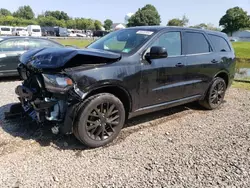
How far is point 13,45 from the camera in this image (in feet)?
28.2

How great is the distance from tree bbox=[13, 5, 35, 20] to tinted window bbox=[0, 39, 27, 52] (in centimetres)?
12221

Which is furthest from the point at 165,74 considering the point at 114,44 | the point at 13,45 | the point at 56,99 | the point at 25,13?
the point at 25,13

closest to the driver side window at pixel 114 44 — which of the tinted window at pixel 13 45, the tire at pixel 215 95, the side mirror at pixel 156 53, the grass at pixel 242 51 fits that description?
the side mirror at pixel 156 53

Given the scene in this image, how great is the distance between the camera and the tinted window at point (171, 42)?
4594mm

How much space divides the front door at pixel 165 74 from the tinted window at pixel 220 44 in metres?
1.24

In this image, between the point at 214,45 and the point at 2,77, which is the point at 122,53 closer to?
the point at 214,45

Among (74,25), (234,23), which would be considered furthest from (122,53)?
(74,25)

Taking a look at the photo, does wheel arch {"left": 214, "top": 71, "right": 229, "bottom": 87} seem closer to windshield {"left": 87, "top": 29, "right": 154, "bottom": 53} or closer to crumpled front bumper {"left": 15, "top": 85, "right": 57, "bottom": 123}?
windshield {"left": 87, "top": 29, "right": 154, "bottom": 53}

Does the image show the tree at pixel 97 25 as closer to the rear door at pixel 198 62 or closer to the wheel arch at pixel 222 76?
the wheel arch at pixel 222 76

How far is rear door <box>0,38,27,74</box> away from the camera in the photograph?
827cm

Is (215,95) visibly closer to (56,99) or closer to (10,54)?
(56,99)

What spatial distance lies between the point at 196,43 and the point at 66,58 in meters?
2.90

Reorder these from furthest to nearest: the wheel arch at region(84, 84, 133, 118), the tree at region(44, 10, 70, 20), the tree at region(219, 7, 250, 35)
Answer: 1. the tree at region(44, 10, 70, 20)
2. the tree at region(219, 7, 250, 35)
3. the wheel arch at region(84, 84, 133, 118)

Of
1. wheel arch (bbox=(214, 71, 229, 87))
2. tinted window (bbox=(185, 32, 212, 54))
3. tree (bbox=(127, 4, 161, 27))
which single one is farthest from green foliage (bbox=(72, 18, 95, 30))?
tinted window (bbox=(185, 32, 212, 54))
